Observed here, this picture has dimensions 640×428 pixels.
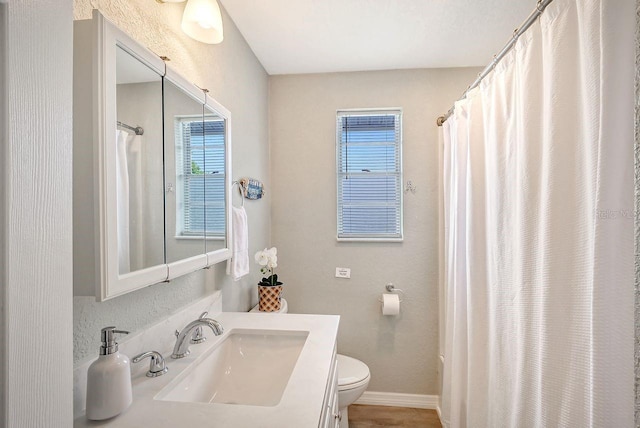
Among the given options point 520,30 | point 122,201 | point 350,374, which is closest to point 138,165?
point 122,201

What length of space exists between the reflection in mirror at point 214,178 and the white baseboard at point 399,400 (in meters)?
1.81

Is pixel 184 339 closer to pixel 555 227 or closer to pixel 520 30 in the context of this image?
pixel 555 227

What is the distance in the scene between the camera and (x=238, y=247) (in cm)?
174

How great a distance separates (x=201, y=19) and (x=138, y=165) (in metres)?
0.69

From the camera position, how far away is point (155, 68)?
1.04 m

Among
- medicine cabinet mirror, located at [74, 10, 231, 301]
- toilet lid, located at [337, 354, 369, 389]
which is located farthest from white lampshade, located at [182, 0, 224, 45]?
toilet lid, located at [337, 354, 369, 389]

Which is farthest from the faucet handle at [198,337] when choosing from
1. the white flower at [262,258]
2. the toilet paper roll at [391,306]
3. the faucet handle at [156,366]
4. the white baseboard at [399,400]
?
the white baseboard at [399,400]

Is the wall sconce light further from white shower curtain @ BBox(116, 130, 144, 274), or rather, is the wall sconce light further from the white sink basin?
the white sink basin

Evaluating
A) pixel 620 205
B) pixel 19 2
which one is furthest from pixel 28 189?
pixel 620 205

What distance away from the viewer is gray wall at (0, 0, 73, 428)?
397 millimetres

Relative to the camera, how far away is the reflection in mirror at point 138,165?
890mm

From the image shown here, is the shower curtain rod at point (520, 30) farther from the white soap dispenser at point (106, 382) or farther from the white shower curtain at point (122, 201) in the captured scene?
the white soap dispenser at point (106, 382)

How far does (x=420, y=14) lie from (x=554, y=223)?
1421 millimetres

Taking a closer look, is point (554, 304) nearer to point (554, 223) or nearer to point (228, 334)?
point (554, 223)
